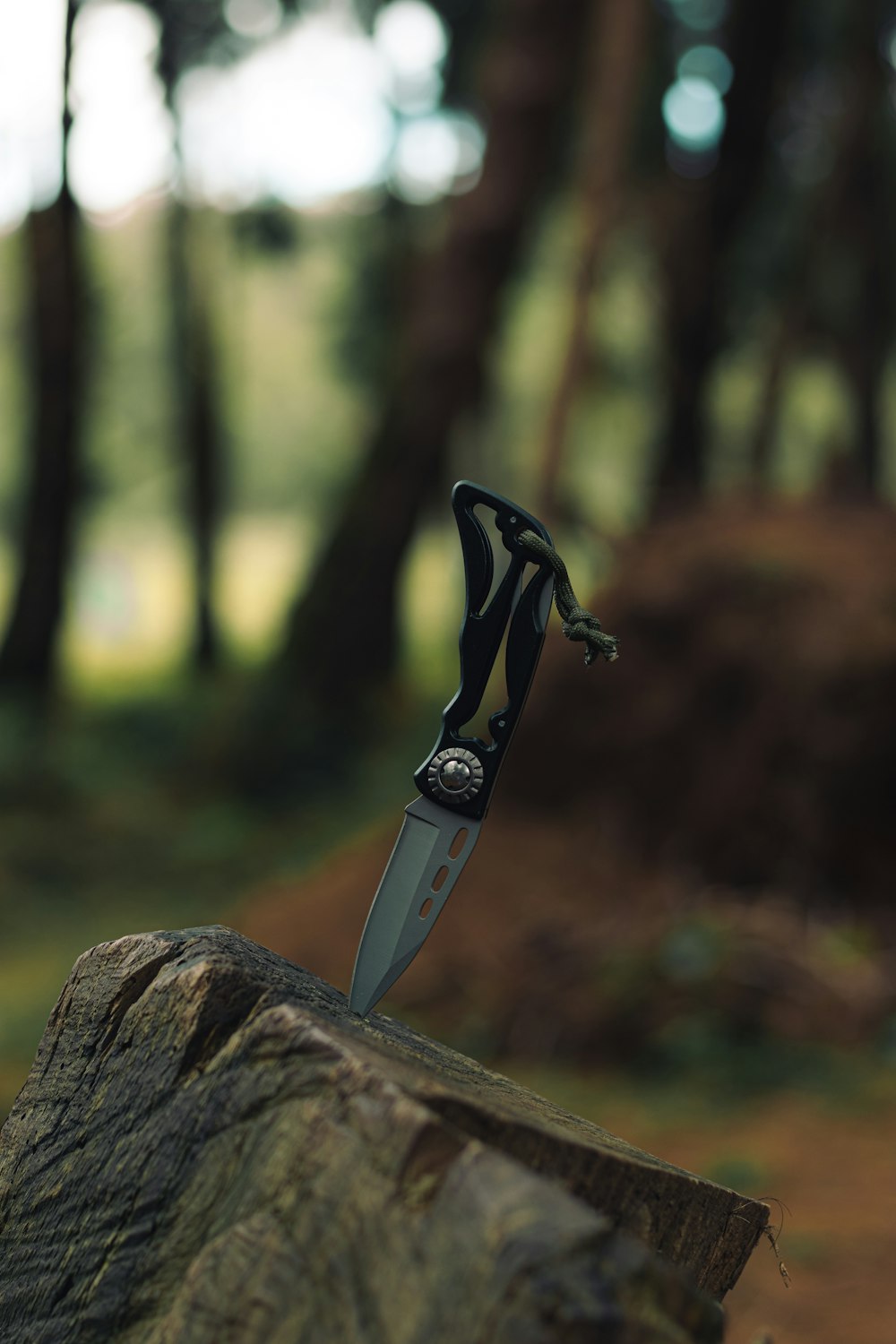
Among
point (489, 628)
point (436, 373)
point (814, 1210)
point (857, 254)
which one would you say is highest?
point (857, 254)

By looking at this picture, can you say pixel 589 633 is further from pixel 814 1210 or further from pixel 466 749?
pixel 814 1210

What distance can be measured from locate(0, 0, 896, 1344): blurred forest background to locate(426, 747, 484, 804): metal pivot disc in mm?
2706

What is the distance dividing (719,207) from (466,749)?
34.6 feet

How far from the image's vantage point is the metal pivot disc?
73.0 inches

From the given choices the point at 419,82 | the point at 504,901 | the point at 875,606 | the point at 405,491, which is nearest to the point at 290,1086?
the point at 504,901

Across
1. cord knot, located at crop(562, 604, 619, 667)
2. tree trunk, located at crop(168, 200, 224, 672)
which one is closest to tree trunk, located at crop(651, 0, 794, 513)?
tree trunk, located at crop(168, 200, 224, 672)

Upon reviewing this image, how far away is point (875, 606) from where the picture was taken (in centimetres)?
671

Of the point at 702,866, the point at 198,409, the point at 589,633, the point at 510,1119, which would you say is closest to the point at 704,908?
the point at 702,866

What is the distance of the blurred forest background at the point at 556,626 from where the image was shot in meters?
5.68

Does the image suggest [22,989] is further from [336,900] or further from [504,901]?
[504,901]

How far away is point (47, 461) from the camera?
12.2 m

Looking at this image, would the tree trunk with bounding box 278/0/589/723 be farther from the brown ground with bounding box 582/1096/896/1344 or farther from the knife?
Answer: the knife

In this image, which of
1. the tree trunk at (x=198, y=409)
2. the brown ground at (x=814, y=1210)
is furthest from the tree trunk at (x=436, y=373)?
the brown ground at (x=814, y=1210)

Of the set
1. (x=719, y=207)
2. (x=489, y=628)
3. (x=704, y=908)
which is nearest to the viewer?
(x=489, y=628)
